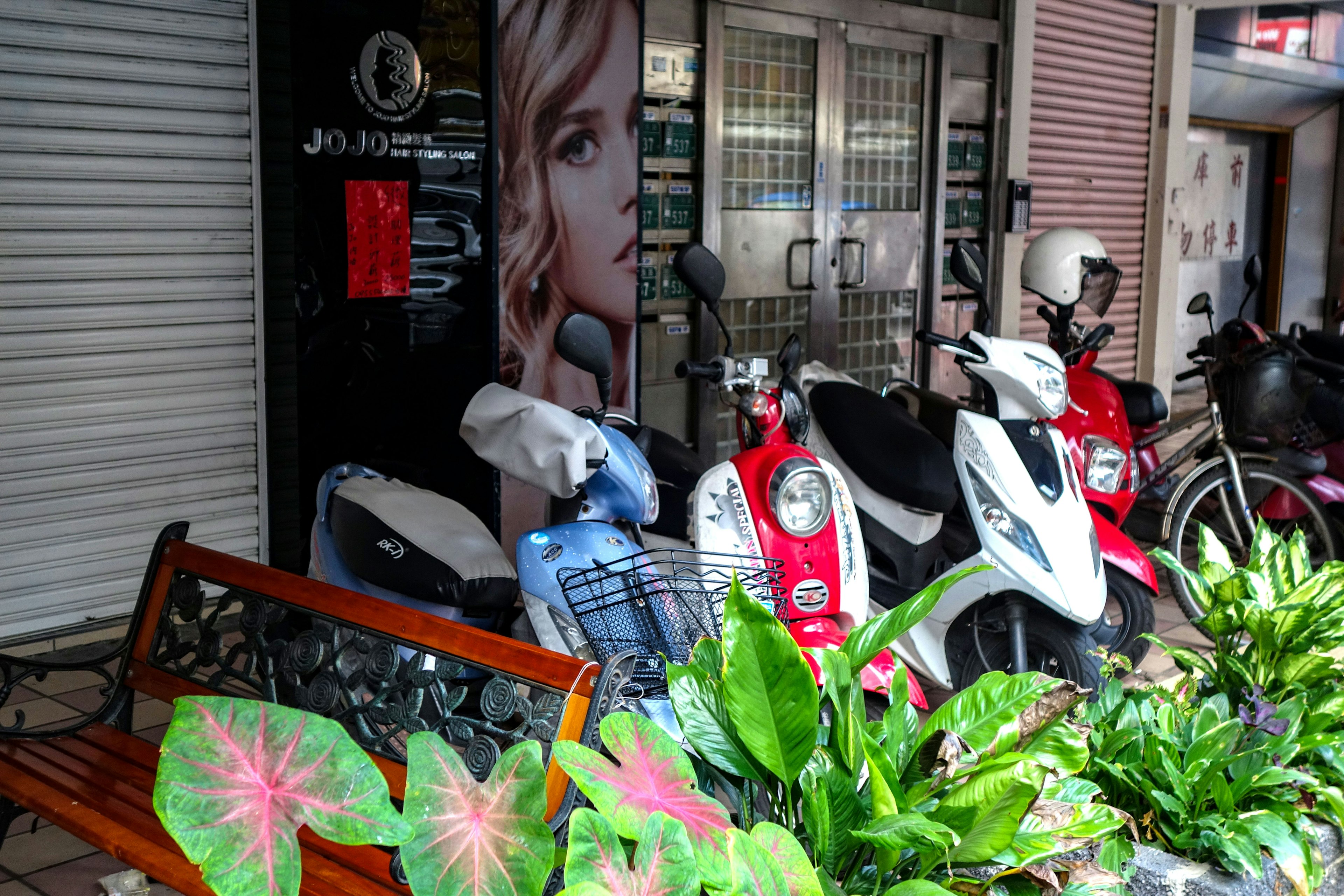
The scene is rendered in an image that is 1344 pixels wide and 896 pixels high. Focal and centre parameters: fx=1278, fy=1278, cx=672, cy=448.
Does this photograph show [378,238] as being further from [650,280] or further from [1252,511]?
[1252,511]

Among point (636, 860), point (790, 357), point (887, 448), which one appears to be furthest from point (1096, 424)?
point (636, 860)

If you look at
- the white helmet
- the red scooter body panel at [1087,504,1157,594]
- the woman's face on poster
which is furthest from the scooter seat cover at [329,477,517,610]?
the white helmet

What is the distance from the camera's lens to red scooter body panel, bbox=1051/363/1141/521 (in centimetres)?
448

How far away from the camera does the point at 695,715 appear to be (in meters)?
1.83

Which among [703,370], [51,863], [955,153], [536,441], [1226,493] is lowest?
[51,863]

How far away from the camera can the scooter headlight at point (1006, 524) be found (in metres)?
3.60

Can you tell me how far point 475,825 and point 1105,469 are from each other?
11.2ft

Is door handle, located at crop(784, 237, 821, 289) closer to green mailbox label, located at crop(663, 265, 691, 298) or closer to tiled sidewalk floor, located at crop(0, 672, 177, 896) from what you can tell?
green mailbox label, located at crop(663, 265, 691, 298)

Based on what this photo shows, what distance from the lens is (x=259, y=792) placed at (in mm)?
1426

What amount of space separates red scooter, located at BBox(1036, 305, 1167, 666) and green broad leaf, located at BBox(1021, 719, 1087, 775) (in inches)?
73.1

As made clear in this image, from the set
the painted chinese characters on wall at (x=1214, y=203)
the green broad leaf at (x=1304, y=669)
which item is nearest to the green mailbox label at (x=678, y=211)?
the green broad leaf at (x=1304, y=669)

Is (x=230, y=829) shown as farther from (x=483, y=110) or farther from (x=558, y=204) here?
(x=558, y=204)

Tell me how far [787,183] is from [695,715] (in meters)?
5.54

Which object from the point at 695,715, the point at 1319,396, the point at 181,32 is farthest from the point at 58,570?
the point at 1319,396
